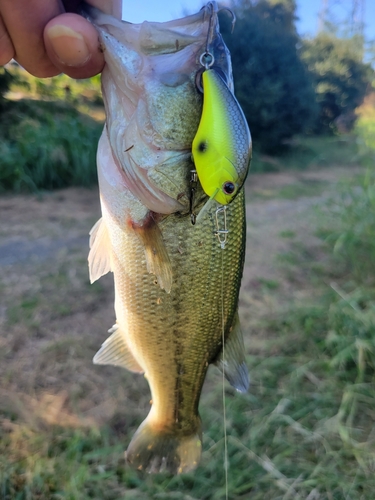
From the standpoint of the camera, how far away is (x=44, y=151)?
5910 millimetres

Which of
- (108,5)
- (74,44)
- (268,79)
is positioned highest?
(268,79)

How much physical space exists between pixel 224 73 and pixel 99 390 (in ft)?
6.36

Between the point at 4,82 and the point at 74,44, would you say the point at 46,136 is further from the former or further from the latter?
the point at 74,44

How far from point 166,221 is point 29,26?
64 cm

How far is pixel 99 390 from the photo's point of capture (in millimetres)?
2379

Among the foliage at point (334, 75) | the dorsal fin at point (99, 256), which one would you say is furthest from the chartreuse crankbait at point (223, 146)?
the foliage at point (334, 75)

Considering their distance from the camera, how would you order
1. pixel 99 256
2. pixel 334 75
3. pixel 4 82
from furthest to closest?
1. pixel 334 75
2. pixel 4 82
3. pixel 99 256

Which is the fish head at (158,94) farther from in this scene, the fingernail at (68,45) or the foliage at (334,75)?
the foliage at (334,75)

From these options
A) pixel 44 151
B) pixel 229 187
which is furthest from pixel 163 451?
pixel 44 151

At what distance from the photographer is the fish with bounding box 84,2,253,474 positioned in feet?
3.38

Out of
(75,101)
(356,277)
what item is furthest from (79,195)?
(356,277)

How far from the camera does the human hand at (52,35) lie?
3.38 feet

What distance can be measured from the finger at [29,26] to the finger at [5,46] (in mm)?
11

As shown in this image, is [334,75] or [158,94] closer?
[158,94]
